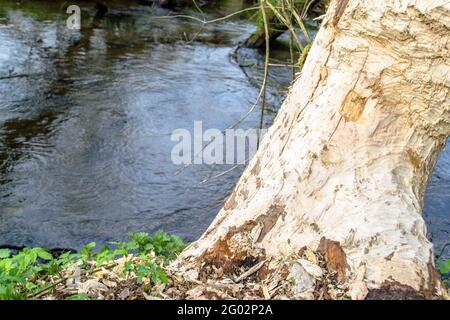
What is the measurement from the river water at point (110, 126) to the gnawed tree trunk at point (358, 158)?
2.35m

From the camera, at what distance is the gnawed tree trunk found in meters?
2.12

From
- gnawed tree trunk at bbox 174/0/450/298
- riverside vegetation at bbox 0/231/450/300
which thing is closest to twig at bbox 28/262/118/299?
riverside vegetation at bbox 0/231/450/300

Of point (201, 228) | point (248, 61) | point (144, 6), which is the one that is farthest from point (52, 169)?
point (144, 6)

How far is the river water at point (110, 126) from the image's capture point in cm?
483

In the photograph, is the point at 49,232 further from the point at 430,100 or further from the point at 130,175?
the point at 430,100

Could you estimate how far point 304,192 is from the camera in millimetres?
2361
